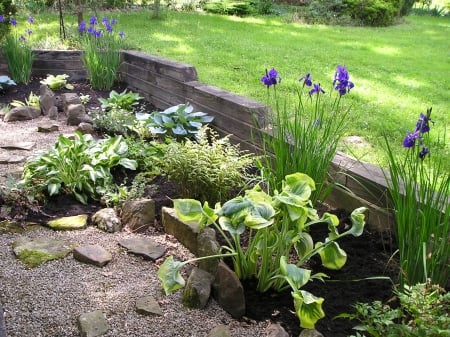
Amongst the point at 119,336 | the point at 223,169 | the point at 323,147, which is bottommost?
the point at 119,336

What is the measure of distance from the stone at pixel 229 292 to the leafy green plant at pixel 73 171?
1362 mm

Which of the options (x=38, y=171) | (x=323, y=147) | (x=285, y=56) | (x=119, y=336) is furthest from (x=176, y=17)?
(x=119, y=336)

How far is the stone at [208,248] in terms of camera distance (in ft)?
8.09

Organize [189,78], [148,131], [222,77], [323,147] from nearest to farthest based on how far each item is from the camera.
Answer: [323,147] → [148,131] → [189,78] → [222,77]

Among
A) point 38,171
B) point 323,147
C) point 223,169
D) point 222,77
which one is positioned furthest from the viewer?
point 222,77

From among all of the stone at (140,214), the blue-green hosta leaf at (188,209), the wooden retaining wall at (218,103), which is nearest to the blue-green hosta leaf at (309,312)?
the blue-green hosta leaf at (188,209)

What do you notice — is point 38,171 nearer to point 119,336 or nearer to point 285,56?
point 119,336

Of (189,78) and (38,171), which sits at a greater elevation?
(189,78)

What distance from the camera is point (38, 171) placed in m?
3.43

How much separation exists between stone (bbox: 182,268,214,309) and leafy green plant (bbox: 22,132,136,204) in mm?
1289

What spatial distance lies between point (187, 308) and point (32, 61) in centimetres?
488

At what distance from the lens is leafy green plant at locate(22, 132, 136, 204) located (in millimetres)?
3375

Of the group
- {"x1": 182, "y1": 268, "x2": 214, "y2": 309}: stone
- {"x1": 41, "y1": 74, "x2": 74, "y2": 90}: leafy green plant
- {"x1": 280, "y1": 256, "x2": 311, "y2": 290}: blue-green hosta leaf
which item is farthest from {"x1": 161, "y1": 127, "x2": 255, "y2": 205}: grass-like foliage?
{"x1": 41, "y1": 74, "x2": 74, "y2": 90}: leafy green plant

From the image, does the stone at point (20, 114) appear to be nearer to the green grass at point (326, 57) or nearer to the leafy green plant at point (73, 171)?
the leafy green plant at point (73, 171)
